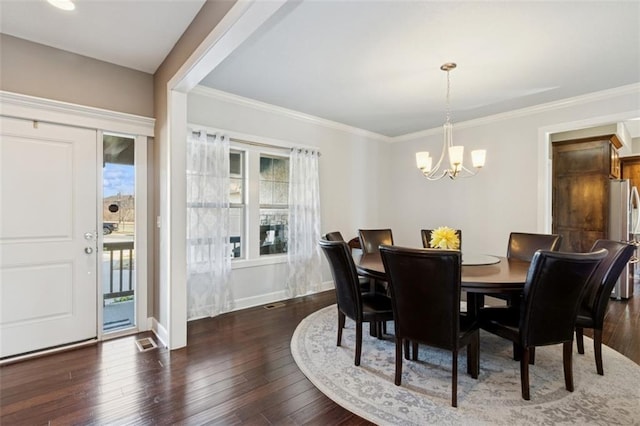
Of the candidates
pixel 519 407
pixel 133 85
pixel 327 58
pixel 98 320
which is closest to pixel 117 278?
pixel 98 320

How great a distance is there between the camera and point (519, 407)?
6.31 feet

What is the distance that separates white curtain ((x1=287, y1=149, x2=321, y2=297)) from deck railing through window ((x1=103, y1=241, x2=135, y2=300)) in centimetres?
189

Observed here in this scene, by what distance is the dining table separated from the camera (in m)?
2.08

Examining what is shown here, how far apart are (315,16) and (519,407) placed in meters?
2.96

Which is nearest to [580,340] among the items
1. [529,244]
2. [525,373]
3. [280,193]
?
[529,244]

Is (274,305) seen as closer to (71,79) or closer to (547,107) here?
(71,79)

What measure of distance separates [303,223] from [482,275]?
2.55m

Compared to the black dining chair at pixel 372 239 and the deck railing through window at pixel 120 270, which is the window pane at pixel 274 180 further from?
A: the deck railing through window at pixel 120 270

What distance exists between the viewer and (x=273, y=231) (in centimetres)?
430

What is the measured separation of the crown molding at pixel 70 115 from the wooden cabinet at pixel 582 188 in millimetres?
5729

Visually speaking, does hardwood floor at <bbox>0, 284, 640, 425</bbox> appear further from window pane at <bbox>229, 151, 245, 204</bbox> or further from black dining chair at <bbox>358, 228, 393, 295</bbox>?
window pane at <bbox>229, 151, 245, 204</bbox>

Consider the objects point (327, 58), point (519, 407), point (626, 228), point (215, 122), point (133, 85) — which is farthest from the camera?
point (626, 228)

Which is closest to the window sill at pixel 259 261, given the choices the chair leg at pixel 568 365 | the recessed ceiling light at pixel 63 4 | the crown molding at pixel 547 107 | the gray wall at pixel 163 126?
the gray wall at pixel 163 126

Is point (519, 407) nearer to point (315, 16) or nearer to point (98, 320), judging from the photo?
point (315, 16)
